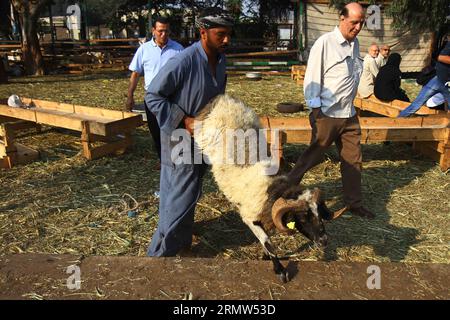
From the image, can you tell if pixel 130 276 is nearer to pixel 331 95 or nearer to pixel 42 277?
pixel 42 277

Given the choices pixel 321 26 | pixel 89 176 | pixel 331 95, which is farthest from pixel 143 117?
pixel 321 26

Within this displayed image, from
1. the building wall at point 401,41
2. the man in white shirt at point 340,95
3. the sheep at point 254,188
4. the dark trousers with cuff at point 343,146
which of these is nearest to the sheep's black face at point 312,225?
the sheep at point 254,188

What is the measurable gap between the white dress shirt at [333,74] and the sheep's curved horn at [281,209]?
5.88ft

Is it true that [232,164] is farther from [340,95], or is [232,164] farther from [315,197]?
[340,95]

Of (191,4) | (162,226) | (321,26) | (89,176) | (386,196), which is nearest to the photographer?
(162,226)

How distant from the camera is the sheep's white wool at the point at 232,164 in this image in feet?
9.73

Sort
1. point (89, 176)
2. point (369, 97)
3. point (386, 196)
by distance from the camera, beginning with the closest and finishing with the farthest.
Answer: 1. point (386, 196)
2. point (89, 176)
3. point (369, 97)

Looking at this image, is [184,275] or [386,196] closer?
[184,275]

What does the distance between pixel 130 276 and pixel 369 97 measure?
7490 mm

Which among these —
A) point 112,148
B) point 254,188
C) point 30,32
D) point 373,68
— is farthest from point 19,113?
point 30,32

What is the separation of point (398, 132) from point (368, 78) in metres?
3.24

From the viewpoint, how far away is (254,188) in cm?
296
